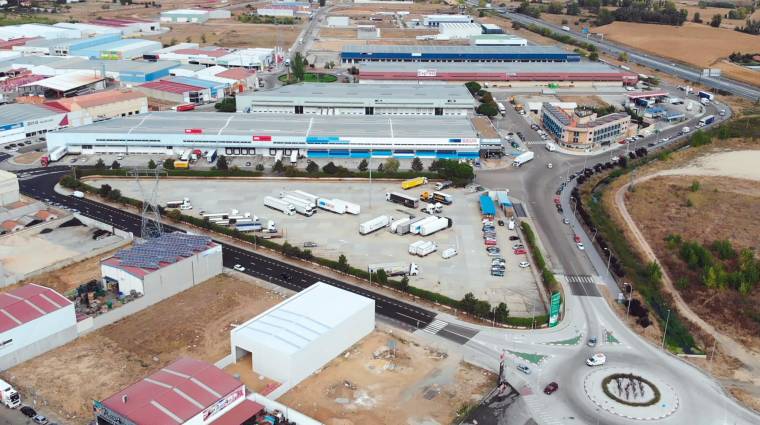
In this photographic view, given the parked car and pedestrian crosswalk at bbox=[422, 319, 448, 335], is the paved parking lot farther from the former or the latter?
the parked car

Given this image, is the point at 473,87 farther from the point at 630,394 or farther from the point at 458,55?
the point at 630,394

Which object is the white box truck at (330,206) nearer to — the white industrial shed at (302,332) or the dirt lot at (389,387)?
the white industrial shed at (302,332)

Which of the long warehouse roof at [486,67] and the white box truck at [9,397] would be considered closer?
the white box truck at [9,397]

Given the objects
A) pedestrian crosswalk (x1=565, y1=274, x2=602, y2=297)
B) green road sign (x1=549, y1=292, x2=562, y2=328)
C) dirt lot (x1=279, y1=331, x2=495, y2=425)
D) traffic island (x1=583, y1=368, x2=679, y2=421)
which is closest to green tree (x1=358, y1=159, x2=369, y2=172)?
pedestrian crosswalk (x1=565, y1=274, x2=602, y2=297)

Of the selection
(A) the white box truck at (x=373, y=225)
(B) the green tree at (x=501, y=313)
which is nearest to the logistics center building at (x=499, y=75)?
(A) the white box truck at (x=373, y=225)

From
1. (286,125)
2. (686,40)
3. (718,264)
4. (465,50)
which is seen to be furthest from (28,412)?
(686,40)

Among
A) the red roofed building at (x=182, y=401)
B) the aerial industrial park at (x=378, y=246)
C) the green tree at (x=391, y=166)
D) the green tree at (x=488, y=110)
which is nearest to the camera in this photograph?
the red roofed building at (x=182, y=401)
